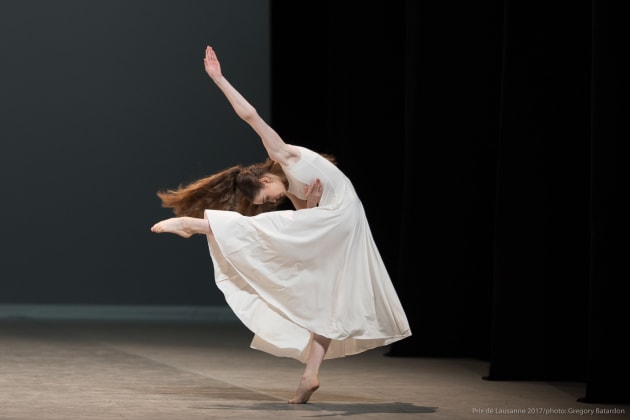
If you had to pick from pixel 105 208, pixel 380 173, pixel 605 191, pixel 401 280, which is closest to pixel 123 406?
pixel 605 191

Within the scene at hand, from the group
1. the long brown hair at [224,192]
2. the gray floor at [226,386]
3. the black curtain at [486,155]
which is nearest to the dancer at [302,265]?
the long brown hair at [224,192]

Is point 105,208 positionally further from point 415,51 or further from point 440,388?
point 440,388

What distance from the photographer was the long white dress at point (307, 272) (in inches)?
155

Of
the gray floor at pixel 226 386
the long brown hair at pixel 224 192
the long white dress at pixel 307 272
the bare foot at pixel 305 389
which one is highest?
the long brown hair at pixel 224 192

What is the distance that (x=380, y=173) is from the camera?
265 inches

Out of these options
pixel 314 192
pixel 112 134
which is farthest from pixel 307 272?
pixel 112 134

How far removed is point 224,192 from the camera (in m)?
4.28

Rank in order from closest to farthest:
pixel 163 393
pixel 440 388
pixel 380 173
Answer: pixel 163 393
pixel 440 388
pixel 380 173

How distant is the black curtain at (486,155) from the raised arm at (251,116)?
112cm

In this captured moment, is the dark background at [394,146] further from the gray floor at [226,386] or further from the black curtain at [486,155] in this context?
the gray floor at [226,386]

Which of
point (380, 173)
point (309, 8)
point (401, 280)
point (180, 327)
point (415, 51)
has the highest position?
point (309, 8)

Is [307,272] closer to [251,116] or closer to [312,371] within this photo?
[312,371]

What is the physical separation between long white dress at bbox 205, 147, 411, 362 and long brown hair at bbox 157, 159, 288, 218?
201mm

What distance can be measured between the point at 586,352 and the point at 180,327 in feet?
11.2
